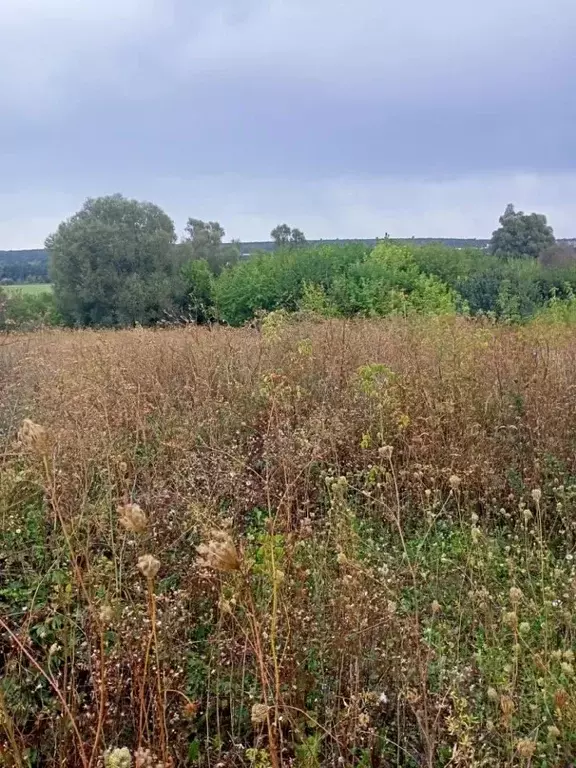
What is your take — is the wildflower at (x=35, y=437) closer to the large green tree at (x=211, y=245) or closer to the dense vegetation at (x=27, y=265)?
the dense vegetation at (x=27, y=265)

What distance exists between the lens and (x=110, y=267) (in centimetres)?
2702

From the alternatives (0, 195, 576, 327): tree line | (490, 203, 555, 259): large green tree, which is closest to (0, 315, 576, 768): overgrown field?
(0, 195, 576, 327): tree line

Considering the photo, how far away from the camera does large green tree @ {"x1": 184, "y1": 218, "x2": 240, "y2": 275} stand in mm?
32375

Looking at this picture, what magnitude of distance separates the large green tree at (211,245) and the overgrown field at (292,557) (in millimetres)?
27140

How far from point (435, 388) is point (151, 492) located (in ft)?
7.25

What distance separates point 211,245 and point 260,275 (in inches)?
752

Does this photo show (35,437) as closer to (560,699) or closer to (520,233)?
(560,699)

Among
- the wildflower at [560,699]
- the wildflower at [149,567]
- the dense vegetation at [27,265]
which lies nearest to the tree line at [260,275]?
the dense vegetation at [27,265]

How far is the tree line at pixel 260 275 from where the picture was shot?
12.6 metres

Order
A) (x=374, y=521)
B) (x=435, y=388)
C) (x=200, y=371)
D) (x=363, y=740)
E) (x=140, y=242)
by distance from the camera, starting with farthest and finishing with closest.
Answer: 1. (x=140, y=242)
2. (x=200, y=371)
3. (x=435, y=388)
4. (x=374, y=521)
5. (x=363, y=740)

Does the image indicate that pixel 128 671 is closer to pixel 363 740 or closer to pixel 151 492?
pixel 363 740

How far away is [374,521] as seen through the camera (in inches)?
129

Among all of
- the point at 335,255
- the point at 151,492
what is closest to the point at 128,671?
the point at 151,492

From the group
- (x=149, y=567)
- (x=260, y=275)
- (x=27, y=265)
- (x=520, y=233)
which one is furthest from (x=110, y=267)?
(x=149, y=567)
